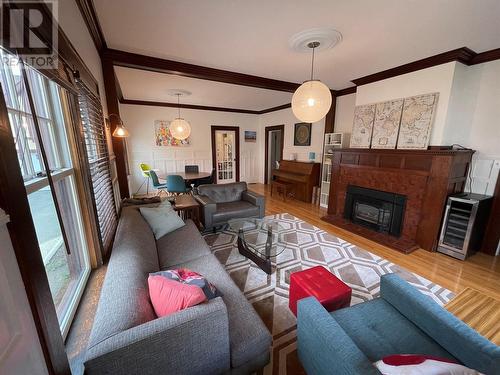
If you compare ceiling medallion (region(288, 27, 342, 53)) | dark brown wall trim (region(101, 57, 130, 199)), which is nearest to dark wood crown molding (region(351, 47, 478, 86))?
ceiling medallion (region(288, 27, 342, 53))

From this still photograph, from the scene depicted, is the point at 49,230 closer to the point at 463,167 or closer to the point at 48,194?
the point at 48,194

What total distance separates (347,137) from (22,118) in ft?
15.1

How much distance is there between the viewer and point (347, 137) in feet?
14.0

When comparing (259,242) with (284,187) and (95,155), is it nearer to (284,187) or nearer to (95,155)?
(95,155)

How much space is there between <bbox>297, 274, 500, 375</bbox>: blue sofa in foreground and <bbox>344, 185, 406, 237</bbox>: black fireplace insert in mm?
2160

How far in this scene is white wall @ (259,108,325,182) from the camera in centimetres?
502

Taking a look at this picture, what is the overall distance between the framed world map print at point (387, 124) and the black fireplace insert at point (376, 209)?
793mm

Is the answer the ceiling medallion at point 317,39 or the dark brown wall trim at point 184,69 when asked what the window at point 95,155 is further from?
the ceiling medallion at point 317,39

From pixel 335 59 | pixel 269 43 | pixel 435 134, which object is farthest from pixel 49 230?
pixel 435 134

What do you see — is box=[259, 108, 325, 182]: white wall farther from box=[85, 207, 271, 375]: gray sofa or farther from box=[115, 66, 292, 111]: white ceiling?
box=[85, 207, 271, 375]: gray sofa

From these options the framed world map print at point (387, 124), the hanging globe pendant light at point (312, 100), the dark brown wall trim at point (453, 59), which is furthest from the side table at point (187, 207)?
the dark brown wall trim at point (453, 59)

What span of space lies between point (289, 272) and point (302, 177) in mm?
3097

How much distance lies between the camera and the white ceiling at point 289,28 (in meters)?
1.68

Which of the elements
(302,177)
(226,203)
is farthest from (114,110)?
(302,177)
